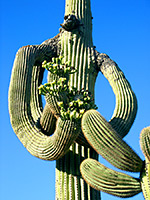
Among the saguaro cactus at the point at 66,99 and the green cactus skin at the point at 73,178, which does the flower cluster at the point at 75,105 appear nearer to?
the saguaro cactus at the point at 66,99

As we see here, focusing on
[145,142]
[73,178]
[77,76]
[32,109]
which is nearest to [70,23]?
[77,76]

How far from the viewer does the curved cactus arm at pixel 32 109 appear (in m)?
4.83

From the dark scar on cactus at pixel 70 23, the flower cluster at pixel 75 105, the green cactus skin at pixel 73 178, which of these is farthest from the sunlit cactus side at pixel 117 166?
the dark scar on cactus at pixel 70 23

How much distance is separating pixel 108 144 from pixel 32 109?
1825 mm

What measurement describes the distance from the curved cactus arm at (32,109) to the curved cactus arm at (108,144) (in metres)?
0.44

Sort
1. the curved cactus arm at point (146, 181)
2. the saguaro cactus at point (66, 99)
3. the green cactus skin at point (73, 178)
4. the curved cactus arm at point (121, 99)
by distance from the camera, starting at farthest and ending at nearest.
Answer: the curved cactus arm at point (121, 99)
the green cactus skin at point (73, 178)
the saguaro cactus at point (66, 99)
the curved cactus arm at point (146, 181)

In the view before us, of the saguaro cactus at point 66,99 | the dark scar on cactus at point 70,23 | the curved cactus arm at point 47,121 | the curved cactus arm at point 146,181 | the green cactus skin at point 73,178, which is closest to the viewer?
the curved cactus arm at point 146,181

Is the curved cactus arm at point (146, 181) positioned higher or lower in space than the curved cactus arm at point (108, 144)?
lower

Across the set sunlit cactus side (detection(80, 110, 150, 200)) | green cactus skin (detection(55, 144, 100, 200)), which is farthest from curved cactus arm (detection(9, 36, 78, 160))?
sunlit cactus side (detection(80, 110, 150, 200))

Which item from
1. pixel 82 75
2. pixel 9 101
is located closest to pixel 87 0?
pixel 82 75

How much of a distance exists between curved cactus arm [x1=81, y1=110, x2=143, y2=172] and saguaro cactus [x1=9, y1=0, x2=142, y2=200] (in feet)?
0.07

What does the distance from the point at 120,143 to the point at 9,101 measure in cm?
193

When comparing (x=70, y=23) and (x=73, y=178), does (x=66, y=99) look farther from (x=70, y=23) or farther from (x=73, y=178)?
(x=70, y=23)

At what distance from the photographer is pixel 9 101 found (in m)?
5.56
